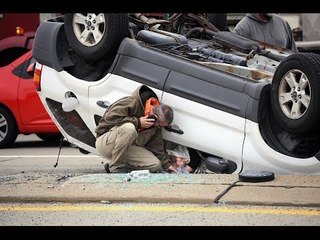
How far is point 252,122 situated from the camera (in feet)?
19.7

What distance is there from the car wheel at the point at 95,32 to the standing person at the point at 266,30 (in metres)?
1.61

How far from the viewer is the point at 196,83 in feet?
20.8

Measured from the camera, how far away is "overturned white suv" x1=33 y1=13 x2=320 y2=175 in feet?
19.2

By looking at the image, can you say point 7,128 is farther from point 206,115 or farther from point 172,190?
point 172,190

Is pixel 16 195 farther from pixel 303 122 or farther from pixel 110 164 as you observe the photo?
pixel 303 122

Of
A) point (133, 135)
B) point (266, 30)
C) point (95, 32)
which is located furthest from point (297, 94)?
point (266, 30)

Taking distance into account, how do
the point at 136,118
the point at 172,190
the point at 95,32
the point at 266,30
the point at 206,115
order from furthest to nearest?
the point at 266,30 → the point at 95,32 → the point at 136,118 → the point at 206,115 → the point at 172,190

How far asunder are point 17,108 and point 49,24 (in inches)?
136

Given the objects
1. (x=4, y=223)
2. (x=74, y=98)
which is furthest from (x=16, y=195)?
(x=74, y=98)

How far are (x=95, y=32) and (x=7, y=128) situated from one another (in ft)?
14.0

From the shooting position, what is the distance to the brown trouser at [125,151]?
6.47m

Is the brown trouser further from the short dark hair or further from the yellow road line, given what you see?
the yellow road line

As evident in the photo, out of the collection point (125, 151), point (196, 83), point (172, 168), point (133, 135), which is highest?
point (196, 83)

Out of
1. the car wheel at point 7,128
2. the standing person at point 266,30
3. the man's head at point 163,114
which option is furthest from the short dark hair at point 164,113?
the car wheel at point 7,128
